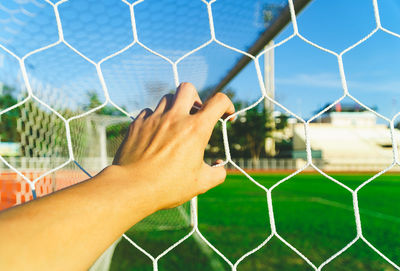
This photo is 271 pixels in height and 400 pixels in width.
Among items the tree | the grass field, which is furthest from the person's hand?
the tree

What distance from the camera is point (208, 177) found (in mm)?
510

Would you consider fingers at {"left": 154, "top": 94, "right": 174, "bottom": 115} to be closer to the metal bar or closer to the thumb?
the thumb

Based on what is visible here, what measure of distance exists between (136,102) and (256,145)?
16737 millimetres

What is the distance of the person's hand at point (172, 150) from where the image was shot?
0.44m

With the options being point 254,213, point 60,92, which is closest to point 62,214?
point 60,92

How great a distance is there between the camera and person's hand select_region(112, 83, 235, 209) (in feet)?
1.44

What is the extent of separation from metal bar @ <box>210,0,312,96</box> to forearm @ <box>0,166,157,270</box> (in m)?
0.78

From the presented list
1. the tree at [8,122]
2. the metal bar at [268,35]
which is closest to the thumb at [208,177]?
the metal bar at [268,35]

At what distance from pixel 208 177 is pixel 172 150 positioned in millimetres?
83

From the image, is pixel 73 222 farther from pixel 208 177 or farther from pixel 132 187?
pixel 208 177

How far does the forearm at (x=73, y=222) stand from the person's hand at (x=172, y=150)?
0.02 metres

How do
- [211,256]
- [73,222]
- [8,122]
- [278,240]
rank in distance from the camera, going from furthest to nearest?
[8,122], [278,240], [211,256], [73,222]

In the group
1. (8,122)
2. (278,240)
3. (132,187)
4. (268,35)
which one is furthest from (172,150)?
(8,122)

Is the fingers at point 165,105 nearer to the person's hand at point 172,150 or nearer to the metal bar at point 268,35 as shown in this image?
the person's hand at point 172,150
